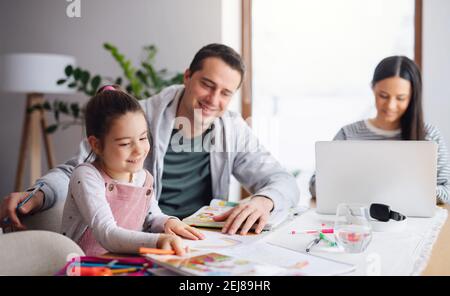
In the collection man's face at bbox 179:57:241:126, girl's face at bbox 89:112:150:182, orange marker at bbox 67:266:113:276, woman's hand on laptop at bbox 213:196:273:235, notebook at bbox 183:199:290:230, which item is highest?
man's face at bbox 179:57:241:126

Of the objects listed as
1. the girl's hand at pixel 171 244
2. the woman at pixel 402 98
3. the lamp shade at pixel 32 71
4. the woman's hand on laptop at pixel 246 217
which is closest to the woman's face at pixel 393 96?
the woman at pixel 402 98

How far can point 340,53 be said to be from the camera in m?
3.23

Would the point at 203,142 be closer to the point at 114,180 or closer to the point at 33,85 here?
the point at 114,180

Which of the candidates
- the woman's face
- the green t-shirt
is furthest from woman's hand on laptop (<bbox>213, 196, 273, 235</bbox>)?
the woman's face

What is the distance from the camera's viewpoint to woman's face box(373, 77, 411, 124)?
1.99 metres

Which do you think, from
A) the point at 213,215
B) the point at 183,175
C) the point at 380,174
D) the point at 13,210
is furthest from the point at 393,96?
the point at 13,210

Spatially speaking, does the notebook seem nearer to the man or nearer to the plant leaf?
the man

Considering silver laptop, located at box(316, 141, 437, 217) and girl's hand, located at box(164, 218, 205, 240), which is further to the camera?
silver laptop, located at box(316, 141, 437, 217)

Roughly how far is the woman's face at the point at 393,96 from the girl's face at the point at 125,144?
44.3 inches

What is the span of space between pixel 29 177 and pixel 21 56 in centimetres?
100

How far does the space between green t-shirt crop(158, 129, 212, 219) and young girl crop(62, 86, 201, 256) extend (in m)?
0.52
